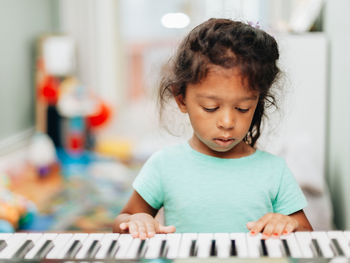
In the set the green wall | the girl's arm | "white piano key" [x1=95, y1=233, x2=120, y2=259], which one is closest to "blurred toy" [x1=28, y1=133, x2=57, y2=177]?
the green wall

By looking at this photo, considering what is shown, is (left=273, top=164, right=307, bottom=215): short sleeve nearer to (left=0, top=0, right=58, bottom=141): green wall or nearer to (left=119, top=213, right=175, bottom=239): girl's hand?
(left=119, top=213, right=175, bottom=239): girl's hand

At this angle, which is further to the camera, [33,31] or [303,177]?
[33,31]

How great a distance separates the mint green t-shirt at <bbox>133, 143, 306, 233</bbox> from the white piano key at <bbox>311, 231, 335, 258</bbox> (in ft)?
0.75

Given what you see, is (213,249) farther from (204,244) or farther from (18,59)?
(18,59)

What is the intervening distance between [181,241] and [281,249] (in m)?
0.19

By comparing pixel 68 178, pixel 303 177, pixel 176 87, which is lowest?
pixel 68 178

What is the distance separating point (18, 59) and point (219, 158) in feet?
12.3

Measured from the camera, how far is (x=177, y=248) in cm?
91

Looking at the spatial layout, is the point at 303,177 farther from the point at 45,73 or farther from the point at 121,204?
the point at 45,73

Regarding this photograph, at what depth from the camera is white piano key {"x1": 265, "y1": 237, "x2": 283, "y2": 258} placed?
0.88m

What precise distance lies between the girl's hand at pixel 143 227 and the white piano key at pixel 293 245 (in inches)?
9.4

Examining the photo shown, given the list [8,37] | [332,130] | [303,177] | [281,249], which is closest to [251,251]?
[281,249]

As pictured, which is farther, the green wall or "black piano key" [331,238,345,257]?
the green wall

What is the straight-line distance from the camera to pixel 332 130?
2.64 metres
